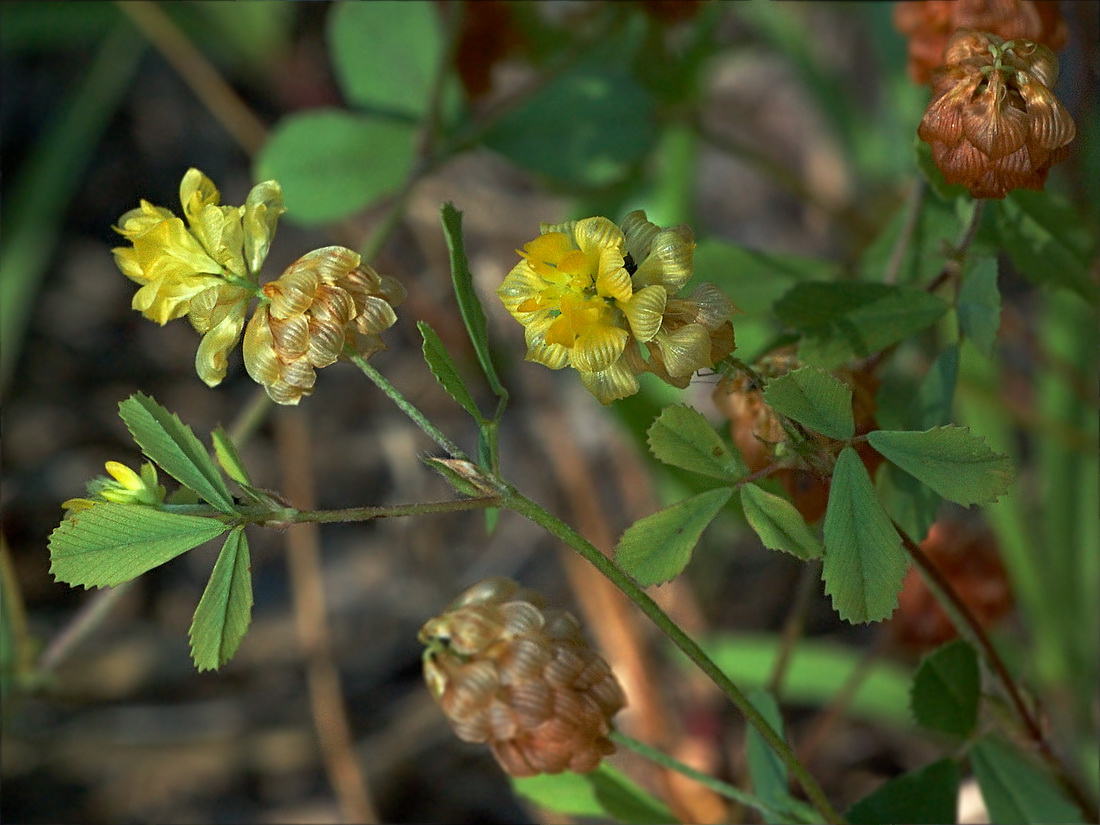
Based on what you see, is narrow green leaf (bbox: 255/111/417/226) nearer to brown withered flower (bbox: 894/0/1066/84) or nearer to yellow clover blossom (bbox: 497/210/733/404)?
brown withered flower (bbox: 894/0/1066/84)

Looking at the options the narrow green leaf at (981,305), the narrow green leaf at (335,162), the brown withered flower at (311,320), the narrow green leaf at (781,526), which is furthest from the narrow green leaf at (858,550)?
the narrow green leaf at (335,162)

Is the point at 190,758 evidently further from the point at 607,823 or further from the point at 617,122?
the point at 617,122

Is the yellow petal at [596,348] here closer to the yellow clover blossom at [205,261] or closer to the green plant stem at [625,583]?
the green plant stem at [625,583]

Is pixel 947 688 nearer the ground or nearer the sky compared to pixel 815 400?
nearer the ground

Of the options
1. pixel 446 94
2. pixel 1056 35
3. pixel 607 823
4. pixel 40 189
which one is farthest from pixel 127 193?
pixel 1056 35

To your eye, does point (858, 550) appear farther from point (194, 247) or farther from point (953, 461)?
point (194, 247)

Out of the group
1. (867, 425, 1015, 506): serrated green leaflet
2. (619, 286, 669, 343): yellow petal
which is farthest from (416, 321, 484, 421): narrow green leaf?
(867, 425, 1015, 506): serrated green leaflet

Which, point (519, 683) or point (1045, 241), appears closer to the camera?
point (519, 683)

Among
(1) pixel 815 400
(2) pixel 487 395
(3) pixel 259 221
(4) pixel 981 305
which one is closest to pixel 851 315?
(4) pixel 981 305

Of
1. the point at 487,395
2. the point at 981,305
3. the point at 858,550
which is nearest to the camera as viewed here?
the point at 858,550
